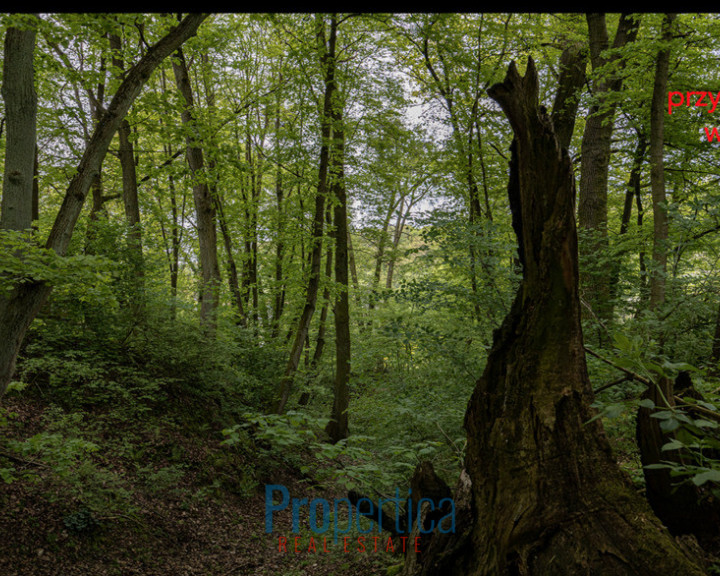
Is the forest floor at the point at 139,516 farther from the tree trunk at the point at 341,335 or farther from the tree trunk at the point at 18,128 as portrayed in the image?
the tree trunk at the point at 341,335

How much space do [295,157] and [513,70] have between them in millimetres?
7785

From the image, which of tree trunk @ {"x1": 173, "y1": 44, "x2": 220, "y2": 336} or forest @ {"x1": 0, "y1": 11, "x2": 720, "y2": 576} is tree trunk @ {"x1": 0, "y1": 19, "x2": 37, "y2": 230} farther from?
tree trunk @ {"x1": 173, "y1": 44, "x2": 220, "y2": 336}

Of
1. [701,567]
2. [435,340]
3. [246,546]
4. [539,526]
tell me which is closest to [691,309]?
[435,340]

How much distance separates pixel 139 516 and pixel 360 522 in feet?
10.0

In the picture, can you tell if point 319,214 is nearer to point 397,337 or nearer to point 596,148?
point 397,337

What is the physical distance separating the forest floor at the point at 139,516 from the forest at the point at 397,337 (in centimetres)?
4

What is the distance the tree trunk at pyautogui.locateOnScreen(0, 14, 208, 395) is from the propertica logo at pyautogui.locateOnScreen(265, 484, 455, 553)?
143 inches

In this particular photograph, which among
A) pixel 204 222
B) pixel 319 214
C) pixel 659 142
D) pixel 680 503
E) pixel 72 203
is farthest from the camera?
pixel 204 222

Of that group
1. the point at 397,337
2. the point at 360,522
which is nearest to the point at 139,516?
the point at 360,522

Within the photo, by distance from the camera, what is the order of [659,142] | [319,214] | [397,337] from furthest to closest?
[319,214]
[659,142]
[397,337]

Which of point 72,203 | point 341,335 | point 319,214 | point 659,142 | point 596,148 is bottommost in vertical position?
point 341,335

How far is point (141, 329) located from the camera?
8.55m

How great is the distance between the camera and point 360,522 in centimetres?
562

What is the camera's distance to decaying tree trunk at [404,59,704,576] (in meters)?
2.36
